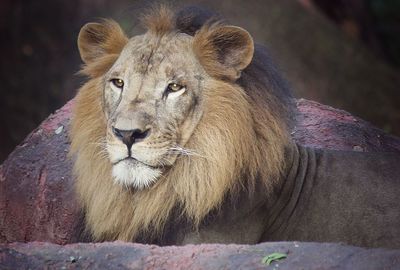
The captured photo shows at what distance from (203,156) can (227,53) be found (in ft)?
1.95

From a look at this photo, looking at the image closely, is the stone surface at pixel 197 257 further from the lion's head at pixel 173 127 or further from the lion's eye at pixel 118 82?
the lion's eye at pixel 118 82

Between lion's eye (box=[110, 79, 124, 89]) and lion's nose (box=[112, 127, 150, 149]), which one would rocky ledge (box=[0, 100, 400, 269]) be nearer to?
lion's eye (box=[110, 79, 124, 89])

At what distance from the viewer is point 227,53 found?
5992 mm

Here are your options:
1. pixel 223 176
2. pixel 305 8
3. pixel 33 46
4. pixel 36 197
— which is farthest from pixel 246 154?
pixel 33 46

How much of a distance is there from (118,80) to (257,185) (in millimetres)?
945

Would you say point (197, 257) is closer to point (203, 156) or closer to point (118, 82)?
point (203, 156)

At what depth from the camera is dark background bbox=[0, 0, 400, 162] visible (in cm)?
1273

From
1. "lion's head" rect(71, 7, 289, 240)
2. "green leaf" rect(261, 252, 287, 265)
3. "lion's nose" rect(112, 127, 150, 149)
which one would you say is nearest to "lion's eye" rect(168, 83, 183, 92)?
"lion's head" rect(71, 7, 289, 240)

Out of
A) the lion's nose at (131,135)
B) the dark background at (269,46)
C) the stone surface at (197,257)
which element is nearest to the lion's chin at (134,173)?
the lion's nose at (131,135)

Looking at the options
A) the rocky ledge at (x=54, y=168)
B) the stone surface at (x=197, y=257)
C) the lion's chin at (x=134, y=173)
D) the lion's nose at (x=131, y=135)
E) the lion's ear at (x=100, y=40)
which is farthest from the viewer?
the rocky ledge at (x=54, y=168)

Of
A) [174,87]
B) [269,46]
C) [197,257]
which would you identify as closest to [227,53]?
[174,87]

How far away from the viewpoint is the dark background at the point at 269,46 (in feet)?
41.8

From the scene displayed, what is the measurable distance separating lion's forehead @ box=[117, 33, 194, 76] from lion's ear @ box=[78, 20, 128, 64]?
11 cm

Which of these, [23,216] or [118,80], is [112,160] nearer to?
[118,80]
